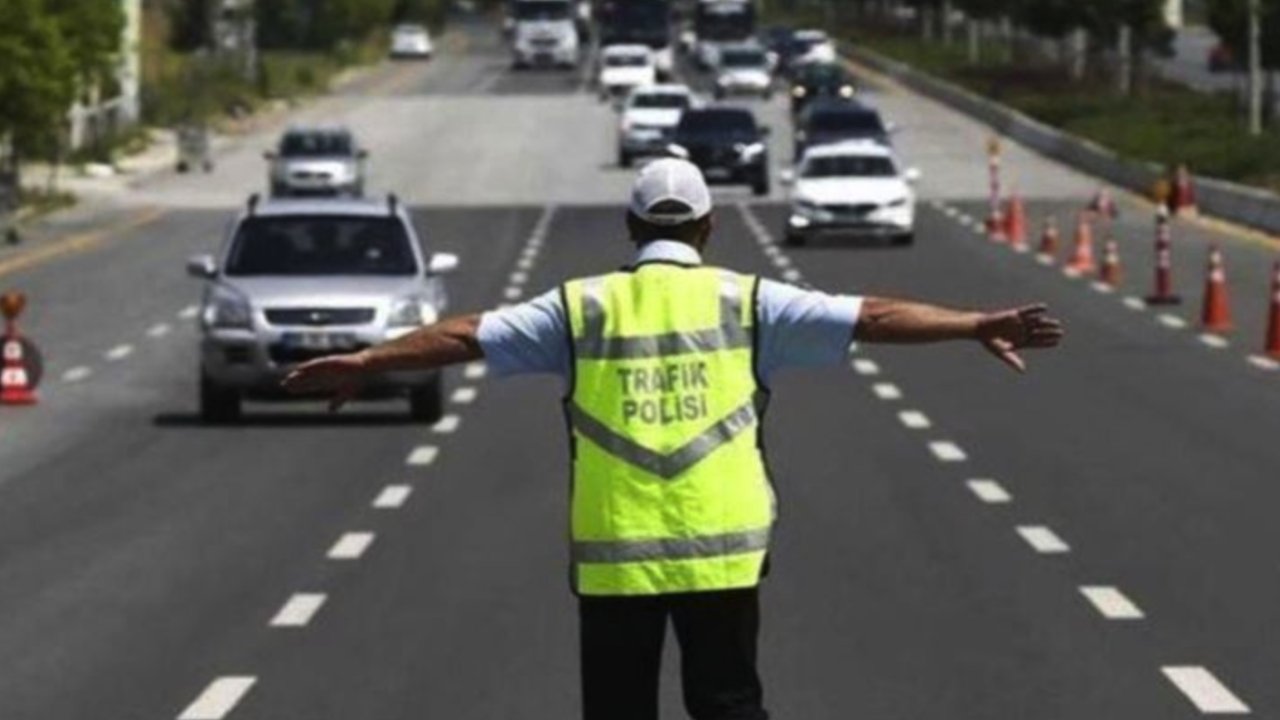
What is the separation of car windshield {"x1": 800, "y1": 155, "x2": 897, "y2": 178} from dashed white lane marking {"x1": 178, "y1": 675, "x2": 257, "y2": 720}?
1610 inches

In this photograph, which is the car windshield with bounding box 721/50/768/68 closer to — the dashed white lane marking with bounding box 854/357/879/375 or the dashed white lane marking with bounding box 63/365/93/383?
the dashed white lane marking with bounding box 854/357/879/375

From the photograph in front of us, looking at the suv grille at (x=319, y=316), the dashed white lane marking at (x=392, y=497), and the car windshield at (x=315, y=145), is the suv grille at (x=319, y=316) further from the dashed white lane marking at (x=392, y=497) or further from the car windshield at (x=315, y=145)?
the car windshield at (x=315, y=145)

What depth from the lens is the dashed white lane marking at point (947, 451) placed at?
26.3m

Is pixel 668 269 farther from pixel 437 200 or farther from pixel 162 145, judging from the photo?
pixel 162 145

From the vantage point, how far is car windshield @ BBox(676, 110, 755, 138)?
73.4 metres

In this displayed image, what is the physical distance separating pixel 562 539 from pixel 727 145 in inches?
2044

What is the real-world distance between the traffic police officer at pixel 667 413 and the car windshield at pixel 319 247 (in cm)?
2149

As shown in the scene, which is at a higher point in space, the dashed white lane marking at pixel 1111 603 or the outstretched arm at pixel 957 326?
the outstretched arm at pixel 957 326

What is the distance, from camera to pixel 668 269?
8.63 meters

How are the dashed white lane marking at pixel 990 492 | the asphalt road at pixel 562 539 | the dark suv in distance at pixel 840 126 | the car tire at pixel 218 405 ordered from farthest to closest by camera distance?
the dark suv in distance at pixel 840 126 → the car tire at pixel 218 405 → the dashed white lane marking at pixel 990 492 → the asphalt road at pixel 562 539

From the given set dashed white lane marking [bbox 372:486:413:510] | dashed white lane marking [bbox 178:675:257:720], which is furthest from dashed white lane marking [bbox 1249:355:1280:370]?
dashed white lane marking [bbox 178:675:257:720]

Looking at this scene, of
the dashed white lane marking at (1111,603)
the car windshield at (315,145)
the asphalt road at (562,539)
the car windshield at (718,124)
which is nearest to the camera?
the asphalt road at (562,539)

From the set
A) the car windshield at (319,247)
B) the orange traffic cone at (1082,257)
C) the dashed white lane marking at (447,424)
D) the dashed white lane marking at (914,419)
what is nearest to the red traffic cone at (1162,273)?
the orange traffic cone at (1082,257)

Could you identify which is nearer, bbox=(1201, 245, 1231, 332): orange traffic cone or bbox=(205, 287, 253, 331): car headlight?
bbox=(205, 287, 253, 331): car headlight
